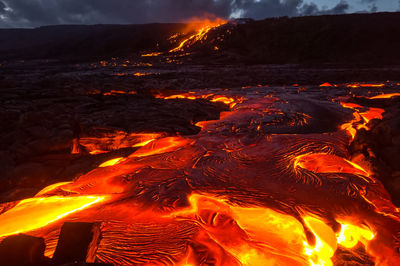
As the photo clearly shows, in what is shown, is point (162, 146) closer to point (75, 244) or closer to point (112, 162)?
point (112, 162)

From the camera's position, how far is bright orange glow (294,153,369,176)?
2583mm

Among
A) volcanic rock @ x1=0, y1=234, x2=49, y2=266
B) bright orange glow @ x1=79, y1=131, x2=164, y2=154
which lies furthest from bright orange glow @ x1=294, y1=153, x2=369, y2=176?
volcanic rock @ x1=0, y1=234, x2=49, y2=266

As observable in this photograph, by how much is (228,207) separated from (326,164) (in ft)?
4.94

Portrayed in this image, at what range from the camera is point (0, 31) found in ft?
260

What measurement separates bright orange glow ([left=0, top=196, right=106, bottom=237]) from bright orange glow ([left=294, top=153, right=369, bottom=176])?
239 cm

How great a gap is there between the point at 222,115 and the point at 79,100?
3.81 meters

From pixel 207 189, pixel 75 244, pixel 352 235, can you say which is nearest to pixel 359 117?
pixel 352 235

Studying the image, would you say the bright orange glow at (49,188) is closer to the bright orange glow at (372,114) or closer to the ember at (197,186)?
the ember at (197,186)

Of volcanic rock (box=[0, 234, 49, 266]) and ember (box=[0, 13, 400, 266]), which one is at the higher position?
volcanic rock (box=[0, 234, 49, 266])

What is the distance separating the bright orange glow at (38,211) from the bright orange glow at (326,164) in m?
2.39

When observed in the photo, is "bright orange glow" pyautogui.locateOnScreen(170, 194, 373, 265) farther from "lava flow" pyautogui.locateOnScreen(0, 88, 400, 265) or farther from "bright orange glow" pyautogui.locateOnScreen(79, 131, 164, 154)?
"bright orange glow" pyautogui.locateOnScreen(79, 131, 164, 154)

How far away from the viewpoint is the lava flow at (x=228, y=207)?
1.59 metres

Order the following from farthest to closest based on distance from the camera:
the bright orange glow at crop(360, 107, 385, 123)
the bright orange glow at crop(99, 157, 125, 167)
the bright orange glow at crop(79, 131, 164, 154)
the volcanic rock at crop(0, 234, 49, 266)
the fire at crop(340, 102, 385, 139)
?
the bright orange glow at crop(360, 107, 385, 123) < the fire at crop(340, 102, 385, 139) < the bright orange glow at crop(79, 131, 164, 154) < the bright orange glow at crop(99, 157, 125, 167) < the volcanic rock at crop(0, 234, 49, 266)

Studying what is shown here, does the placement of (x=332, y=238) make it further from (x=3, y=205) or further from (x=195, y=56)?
(x=195, y=56)
